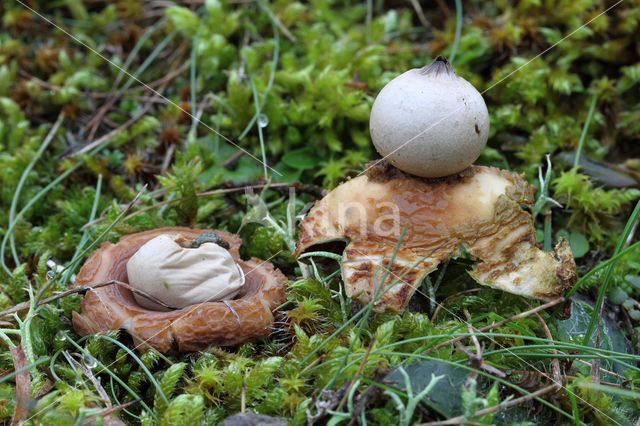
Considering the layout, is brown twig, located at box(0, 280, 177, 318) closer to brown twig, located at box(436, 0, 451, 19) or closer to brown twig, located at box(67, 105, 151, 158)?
brown twig, located at box(67, 105, 151, 158)

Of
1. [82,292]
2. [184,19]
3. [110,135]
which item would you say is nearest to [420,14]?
[184,19]

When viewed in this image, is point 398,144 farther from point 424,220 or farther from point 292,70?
point 292,70

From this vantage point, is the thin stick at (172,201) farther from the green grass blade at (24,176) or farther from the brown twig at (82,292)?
the brown twig at (82,292)

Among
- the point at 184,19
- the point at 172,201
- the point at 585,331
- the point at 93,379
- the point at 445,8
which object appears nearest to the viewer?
the point at 93,379

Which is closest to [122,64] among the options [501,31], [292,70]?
[292,70]

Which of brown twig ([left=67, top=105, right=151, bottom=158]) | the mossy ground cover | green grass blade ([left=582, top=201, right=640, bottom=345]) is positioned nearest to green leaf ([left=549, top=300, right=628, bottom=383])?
the mossy ground cover

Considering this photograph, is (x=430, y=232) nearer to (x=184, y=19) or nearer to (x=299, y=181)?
(x=299, y=181)
